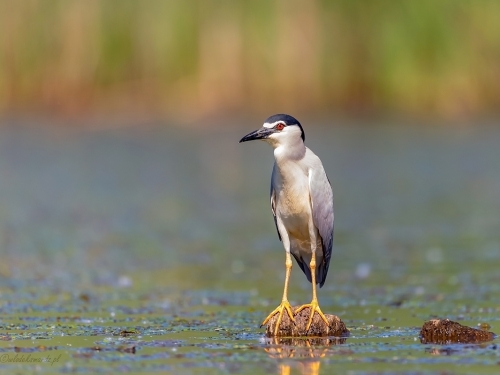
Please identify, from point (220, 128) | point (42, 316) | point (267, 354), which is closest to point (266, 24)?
point (220, 128)

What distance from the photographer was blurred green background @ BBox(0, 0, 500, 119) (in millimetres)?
22672

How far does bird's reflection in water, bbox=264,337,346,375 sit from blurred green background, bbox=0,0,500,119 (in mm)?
16253

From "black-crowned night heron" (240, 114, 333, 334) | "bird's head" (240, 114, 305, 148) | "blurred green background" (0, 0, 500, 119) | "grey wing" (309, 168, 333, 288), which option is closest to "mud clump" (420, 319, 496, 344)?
"black-crowned night heron" (240, 114, 333, 334)

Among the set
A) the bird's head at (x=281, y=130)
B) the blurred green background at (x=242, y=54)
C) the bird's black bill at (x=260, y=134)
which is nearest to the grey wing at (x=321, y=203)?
the bird's head at (x=281, y=130)

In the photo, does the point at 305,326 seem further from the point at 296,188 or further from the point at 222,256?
the point at 222,256

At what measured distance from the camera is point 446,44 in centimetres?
2306

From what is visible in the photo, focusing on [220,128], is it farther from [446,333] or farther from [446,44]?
[446,333]

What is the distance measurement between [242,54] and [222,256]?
12.2 meters

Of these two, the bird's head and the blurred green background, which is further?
the blurred green background

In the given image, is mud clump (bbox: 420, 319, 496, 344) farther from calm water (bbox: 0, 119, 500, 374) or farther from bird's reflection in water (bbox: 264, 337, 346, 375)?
bird's reflection in water (bbox: 264, 337, 346, 375)

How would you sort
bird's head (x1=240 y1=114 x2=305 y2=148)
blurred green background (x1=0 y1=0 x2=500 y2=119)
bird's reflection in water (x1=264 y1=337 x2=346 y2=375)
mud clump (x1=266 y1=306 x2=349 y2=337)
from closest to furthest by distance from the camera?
1. bird's reflection in water (x1=264 y1=337 x2=346 y2=375)
2. mud clump (x1=266 y1=306 x2=349 y2=337)
3. bird's head (x1=240 y1=114 x2=305 y2=148)
4. blurred green background (x1=0 y1=0 x2=500 y2=119)

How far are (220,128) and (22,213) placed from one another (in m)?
10.8

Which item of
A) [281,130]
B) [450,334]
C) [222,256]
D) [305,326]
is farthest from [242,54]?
[450,334]

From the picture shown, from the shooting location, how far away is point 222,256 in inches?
455
